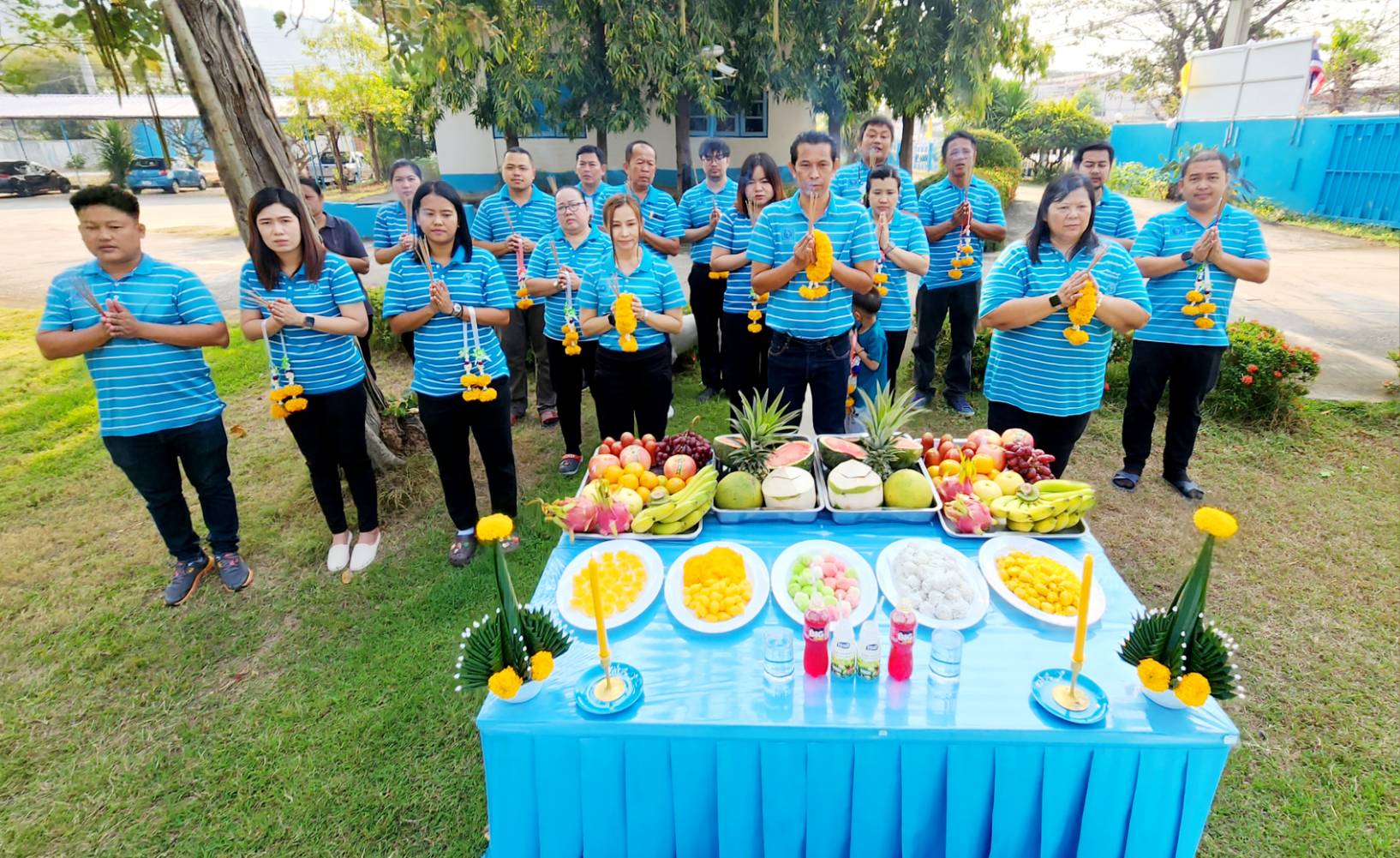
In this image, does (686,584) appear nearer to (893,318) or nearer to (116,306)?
(116,306)

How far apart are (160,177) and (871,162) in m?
31.5

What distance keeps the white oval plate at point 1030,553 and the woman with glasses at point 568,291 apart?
248 centimetres

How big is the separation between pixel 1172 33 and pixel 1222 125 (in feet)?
32.2

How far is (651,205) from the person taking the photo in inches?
209

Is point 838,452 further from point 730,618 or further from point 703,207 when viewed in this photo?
point 703,207

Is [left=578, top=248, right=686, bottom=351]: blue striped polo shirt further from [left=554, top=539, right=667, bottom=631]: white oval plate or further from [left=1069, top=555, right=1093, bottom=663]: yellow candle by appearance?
[left=1069, top=555, right=1093, bottom=663]: yellow candle

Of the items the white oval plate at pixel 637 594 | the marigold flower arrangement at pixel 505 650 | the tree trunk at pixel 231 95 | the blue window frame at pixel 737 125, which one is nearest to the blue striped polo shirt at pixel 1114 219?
the white oval plate at pixel 637 594

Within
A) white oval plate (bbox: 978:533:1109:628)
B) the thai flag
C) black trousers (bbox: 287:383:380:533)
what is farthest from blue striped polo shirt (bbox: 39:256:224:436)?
the thai flag

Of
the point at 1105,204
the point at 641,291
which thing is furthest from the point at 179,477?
the point at 1105,204

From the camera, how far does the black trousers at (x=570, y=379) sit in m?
4.56

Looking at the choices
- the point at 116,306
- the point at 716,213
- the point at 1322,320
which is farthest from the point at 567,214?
the point at 1322,320

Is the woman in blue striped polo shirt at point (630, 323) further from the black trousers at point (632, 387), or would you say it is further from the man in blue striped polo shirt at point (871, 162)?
the man in blue striped polo shirt at point (871, 162)

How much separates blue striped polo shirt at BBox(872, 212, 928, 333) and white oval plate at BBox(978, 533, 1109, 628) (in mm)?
2346

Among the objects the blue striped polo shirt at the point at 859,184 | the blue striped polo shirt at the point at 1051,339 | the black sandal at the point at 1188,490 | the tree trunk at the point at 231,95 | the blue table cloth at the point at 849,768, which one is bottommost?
the black sandal at the point at 1188,490
